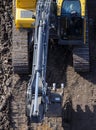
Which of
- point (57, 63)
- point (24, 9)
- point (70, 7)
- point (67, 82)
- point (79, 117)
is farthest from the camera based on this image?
point (57, 63)

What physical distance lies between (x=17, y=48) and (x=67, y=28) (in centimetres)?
190

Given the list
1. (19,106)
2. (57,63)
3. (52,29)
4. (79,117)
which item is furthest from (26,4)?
(79,117)

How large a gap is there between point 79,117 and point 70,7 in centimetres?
372

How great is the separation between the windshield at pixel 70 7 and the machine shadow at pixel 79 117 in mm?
3061

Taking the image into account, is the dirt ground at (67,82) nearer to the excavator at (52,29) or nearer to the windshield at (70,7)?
Result: the excavator at (52,29)

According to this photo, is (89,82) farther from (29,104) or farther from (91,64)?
(29,104)

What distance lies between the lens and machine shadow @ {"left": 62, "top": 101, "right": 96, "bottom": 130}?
67.4 feet

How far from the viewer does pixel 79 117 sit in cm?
2078

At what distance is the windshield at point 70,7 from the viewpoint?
2049cm

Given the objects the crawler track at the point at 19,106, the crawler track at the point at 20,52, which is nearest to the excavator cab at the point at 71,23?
the crawler track at the point at 20,52

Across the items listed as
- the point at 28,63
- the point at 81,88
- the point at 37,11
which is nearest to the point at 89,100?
the point at 81,88

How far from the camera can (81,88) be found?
21.3 meters

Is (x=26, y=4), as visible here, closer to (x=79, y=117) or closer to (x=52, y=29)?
(x=52, y=29)

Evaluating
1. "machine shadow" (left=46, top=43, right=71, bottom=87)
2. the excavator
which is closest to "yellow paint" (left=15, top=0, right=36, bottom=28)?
the excavator
